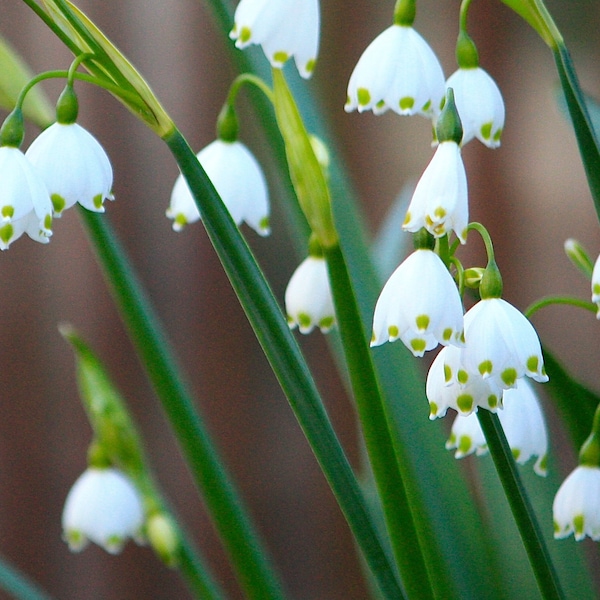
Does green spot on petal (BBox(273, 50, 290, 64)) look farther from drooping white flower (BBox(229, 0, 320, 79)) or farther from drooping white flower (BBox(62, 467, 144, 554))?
drooping white flower (BBox(62, 467, 144, 554))


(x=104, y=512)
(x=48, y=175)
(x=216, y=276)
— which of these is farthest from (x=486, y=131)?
(x=216, y=276)

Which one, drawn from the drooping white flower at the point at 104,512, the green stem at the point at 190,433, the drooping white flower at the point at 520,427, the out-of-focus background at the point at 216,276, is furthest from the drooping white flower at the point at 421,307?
the out-of-focus background at the point at 216,276

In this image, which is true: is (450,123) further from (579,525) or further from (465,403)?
(579,525)

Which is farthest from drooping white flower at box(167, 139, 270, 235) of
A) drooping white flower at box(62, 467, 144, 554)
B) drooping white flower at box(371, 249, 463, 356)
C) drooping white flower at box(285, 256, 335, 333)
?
drooping white flower at box(62, 467, 144, 554)

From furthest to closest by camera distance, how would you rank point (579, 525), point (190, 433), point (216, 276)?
point (216, 276) < point (190, 433) < point (579, 525)

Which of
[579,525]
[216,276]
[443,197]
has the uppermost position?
[216,276]

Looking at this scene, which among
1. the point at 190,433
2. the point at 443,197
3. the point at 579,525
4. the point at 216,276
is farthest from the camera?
the point at 216,276

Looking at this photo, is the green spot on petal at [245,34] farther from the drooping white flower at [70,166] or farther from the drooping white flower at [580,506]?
the drooping white flower at [580,506]
